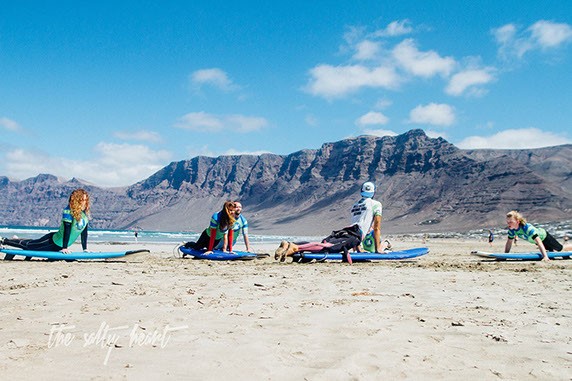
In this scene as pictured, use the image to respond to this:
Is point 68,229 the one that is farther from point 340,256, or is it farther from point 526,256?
point 526,256

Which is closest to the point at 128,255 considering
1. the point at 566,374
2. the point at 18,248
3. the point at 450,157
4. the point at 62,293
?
the point at 18,248

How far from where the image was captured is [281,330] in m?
3.62

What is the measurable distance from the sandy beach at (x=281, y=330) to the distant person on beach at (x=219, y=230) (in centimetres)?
433

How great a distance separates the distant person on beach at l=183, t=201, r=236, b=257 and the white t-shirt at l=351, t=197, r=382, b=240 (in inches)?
115

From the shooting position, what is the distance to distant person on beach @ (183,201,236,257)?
10.7 m

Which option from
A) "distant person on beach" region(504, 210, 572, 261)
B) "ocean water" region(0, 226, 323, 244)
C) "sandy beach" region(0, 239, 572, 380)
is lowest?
"ocean water" region(0, 226, 323, 244)

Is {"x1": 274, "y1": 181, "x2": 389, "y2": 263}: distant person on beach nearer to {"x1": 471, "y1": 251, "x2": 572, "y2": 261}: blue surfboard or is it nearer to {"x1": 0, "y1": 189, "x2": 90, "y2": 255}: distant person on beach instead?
{"x1": 471, "y1": 251, "x2": 572, "y2": 261}: blue surfboard

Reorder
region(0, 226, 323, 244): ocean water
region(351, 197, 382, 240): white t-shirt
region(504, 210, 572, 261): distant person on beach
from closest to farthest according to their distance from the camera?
region(351, 197, 382, 240): white t-shirt, region(504, 210, 572, 261): distant person on beach, region(0, 226, 323, 244): ocean water

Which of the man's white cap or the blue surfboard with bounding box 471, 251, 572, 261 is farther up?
the man's white cap

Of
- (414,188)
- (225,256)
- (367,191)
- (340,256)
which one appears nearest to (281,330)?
(340,256)

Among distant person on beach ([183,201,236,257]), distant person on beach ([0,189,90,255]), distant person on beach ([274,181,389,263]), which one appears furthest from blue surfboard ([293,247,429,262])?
distant person on beach ([0,189,90,255])

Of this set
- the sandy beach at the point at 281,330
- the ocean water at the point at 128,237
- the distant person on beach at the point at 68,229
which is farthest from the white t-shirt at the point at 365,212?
the ocean water at the point at 128,237

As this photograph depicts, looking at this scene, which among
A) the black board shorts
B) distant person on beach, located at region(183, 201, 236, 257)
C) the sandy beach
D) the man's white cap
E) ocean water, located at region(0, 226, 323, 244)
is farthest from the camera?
ocean water, located at region(0, 226, 323, 244)

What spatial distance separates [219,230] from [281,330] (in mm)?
7624
